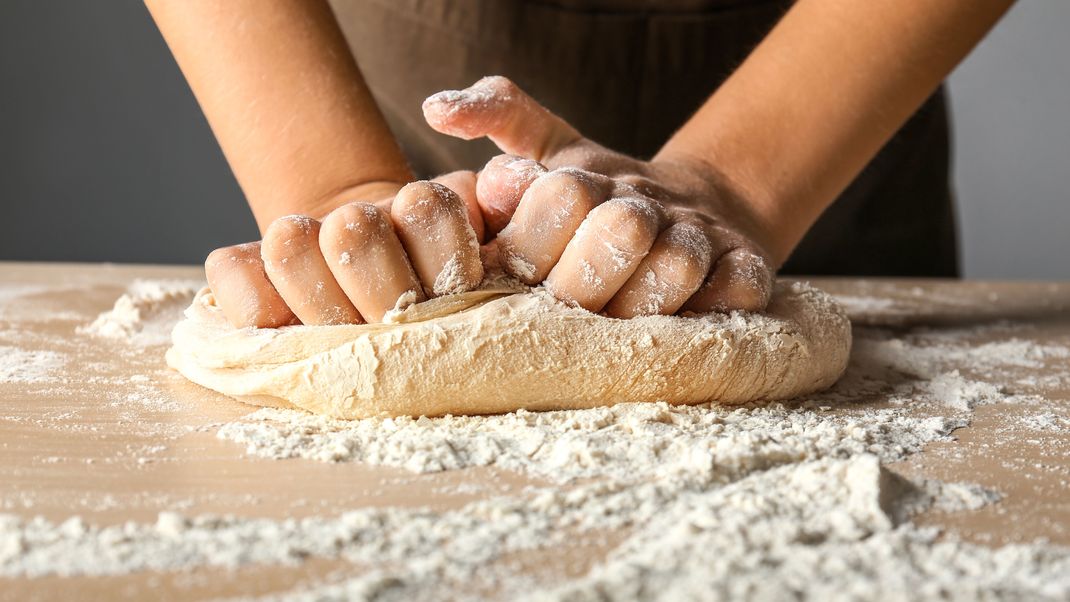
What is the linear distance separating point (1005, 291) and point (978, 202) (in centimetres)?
206

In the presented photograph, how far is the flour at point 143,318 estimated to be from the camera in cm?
101

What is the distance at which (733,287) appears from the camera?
2.51ft

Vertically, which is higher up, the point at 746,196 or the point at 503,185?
the point at 503,185

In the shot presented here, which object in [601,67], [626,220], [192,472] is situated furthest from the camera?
[601,67]

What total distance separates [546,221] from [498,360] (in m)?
0.11

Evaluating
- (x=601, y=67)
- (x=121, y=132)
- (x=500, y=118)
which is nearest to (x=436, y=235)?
(x=500, y=118)

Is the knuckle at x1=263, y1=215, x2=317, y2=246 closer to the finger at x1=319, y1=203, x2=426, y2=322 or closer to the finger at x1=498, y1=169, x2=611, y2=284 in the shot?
the finger at x1=319, y1=203, x2=426, y2=322

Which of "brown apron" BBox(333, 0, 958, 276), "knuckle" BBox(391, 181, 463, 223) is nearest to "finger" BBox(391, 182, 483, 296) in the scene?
"knuckle" BBox(391, 181, 463, 223)

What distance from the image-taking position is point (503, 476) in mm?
594

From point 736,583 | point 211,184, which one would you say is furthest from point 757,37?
point 211,184

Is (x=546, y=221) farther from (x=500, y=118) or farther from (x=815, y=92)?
(x=815, y=92)

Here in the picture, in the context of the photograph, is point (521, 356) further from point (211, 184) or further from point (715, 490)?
point (211, 184)

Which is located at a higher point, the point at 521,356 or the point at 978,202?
the point at 521,356

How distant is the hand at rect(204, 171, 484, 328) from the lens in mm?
699
